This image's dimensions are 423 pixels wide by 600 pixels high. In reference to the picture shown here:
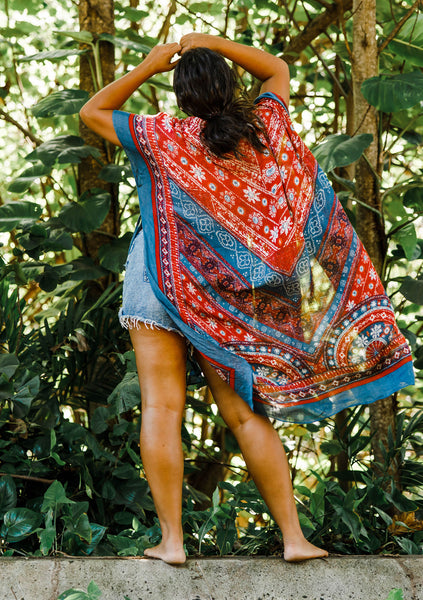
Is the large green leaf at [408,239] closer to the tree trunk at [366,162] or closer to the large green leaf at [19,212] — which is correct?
the tree trunk at [366,162]

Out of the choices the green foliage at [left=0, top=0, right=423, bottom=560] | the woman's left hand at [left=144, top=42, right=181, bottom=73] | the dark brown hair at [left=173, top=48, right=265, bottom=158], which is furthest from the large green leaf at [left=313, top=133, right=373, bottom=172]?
the woman's left hand at [left=144, top=42, right=181, bottom=73]

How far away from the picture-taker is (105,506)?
8.80 ft

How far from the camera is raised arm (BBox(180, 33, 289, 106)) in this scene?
1.96 meters

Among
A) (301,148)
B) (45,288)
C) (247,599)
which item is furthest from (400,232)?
(247,599)

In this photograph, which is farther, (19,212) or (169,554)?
(19,212)

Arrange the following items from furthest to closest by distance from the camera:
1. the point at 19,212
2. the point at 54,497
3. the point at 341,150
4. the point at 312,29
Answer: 1. the point at 312,29
2. the point at 19,212
3. the point at 341,150
4. the point at 54,497

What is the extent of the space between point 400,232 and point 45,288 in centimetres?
146

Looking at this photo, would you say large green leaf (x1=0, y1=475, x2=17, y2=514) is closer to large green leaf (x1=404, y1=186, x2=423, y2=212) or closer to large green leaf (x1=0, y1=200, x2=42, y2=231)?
large green leaf (x1=0, y1=200, x2=42, y2=231)

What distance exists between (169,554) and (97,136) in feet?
7.37

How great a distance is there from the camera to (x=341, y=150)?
2602mm

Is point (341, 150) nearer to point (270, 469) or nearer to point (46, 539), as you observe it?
point (270, 469)

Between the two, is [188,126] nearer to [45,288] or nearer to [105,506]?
[45,288]

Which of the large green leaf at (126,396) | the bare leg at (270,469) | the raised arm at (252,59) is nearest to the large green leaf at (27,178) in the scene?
the large green leaf at (126,396)

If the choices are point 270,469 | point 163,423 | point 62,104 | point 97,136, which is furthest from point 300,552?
point 97,136
